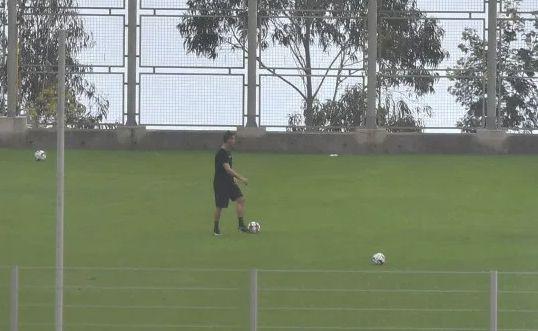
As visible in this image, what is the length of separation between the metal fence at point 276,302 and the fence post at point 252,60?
1459 cm

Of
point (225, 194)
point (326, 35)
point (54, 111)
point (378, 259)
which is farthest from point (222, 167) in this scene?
point (326, 35)

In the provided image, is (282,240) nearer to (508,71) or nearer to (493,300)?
(493,300)

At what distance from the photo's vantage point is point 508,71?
33.9 meters

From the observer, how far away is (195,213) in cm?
2452

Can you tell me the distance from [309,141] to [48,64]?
6960mm

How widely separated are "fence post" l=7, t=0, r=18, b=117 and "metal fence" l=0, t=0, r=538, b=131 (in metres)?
0.48

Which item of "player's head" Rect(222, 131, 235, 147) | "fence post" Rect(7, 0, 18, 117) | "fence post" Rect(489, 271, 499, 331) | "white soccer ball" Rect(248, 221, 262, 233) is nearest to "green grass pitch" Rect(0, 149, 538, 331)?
"white soccer ball" Rect(248, 221, 262, 233)

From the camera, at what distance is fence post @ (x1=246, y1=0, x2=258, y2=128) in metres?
33.3

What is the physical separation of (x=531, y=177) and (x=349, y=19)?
24.4 ft

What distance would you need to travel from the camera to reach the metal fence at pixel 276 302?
1598 cm

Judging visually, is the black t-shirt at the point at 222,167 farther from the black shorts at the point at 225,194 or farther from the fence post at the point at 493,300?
the fence post at the point at 493,300

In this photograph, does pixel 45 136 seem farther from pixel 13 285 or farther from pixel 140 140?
pixel 13 285

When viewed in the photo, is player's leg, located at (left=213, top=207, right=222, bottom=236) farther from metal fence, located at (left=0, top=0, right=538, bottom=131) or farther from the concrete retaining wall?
metal fence, located at (left=0, top=0, right=538, bottom=131)

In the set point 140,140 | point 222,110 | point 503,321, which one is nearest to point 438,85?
point 222,110
